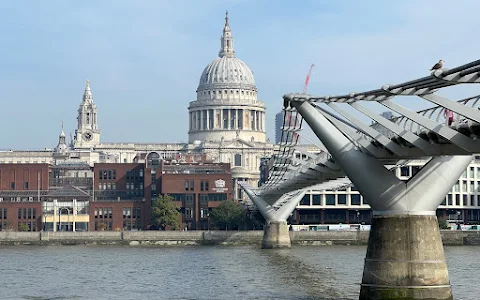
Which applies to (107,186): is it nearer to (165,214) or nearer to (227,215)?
(165,214)

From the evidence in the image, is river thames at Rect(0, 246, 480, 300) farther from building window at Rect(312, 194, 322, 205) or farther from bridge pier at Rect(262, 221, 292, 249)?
building window at Rect(312, 194, 322, 205)

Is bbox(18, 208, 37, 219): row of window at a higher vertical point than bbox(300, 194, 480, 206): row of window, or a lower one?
lower

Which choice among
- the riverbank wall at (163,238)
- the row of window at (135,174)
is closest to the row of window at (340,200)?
the riverbank wall at (163,238)

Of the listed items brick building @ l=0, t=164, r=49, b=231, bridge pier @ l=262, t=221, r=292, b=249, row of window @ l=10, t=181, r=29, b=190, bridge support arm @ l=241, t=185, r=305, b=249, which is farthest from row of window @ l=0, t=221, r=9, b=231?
bridge pier @ l=262, t=221, r=292, b=249

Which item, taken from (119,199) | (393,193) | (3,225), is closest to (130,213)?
(119,199)

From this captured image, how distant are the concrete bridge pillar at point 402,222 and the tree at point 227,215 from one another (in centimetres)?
9126

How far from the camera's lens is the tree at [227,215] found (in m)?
132

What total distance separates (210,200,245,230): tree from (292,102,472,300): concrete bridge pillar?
91.3m

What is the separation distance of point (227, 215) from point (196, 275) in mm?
69041

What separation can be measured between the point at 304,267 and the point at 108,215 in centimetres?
6863

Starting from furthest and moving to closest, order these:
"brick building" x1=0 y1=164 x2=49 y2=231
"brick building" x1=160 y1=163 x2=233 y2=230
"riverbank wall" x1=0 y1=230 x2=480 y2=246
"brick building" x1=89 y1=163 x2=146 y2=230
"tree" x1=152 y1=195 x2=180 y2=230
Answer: "brick building" x1=160 y1=163 x2=233 y2=230, "brick building" x1=89 y1=163 x2=146 y2=230, "brick building" x1=0 y1=164 x2=49 y2=231, "tree" x1=152 y1=195 x2=180 y2=230, "riverbank wall" x1=0 y1=230 x2=480 y2=246

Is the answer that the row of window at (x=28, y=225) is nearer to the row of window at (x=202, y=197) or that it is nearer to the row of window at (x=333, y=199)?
the row of window at (x=202, y=197)

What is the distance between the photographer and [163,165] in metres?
146

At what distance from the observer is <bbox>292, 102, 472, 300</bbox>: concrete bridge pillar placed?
3881 cm
